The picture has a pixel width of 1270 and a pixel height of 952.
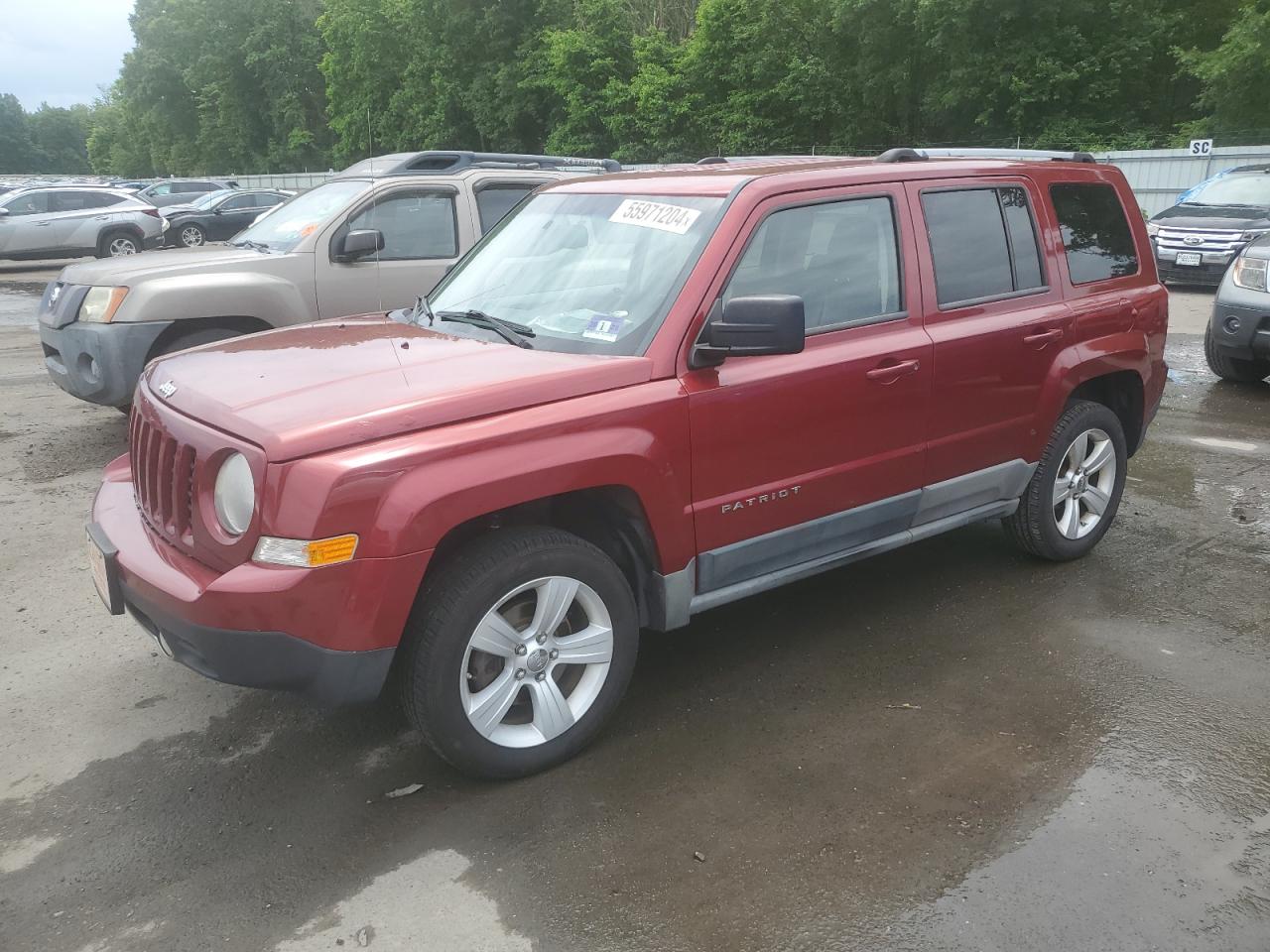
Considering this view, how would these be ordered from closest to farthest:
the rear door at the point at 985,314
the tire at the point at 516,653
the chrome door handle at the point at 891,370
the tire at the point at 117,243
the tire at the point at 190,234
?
the tire at the point at 516,653, the chrome door handle at the point at 891,370, the rear door at the point at 985,314, the tire at the point at 117,243, the tire at the point at 190,234

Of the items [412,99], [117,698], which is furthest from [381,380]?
[412,99]

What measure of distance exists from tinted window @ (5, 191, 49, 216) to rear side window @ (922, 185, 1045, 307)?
21.1m

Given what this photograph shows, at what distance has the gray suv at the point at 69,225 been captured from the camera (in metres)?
20.1

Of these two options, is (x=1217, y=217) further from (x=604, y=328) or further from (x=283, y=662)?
(x=283, y=662)

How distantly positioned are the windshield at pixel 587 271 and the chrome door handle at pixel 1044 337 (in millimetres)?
1629

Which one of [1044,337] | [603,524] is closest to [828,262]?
[1044,337]

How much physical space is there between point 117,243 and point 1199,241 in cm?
1901

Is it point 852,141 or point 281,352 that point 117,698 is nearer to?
point 281,352

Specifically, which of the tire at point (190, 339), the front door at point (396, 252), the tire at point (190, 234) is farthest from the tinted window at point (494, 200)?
the tire at point (190, 234)

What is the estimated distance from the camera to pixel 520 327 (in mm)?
3699

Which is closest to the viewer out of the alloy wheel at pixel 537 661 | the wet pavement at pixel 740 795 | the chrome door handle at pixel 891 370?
the wet pavement at pixel 740 795

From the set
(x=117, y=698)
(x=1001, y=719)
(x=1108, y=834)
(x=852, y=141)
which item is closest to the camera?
(x=1108, y=834)

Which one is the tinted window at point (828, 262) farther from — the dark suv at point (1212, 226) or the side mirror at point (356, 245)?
the dark suv at point (1212, 226)

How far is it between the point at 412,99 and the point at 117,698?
4669cm
